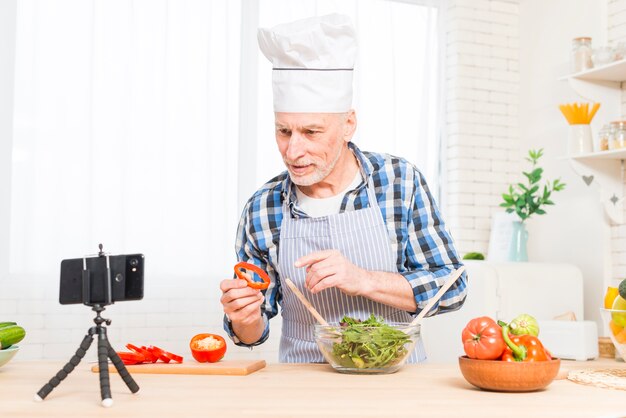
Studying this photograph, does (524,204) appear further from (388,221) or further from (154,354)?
(154,354)

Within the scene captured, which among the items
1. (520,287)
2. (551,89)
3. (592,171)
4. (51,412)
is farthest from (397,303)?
(551,89)

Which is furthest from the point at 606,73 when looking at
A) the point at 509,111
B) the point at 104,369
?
the point at 104,369

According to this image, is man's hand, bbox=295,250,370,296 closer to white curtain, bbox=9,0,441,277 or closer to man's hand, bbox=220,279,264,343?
man's hand, bbox=220,279,264,343

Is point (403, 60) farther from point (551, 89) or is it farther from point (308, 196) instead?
point (308, 196)

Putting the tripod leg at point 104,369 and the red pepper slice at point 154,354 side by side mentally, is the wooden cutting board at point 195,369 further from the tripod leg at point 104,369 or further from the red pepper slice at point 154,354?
the tripod leg at point 104,369

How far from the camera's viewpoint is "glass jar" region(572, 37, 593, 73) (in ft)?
14.0

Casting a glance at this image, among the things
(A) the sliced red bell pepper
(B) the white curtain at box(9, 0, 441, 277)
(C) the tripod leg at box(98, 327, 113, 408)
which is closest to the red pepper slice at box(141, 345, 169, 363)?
(A) the sliced red bell pepper

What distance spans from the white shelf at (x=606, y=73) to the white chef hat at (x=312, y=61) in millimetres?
2080

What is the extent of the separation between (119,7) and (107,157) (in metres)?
0.82

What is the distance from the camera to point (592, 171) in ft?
13.8

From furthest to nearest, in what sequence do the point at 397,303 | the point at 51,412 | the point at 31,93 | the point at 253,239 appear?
1. the point at 31,93
2. the point at 253,239
3. the point at 397,303
4. the point at 51,412

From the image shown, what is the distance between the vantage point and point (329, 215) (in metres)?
2.54

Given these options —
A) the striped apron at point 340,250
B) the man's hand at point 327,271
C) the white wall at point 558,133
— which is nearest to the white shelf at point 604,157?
the white wall at point 558,133

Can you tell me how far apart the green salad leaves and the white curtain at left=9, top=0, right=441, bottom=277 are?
2.51m
